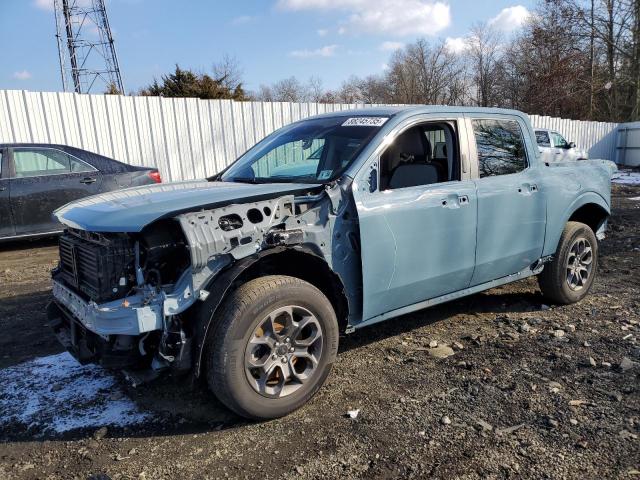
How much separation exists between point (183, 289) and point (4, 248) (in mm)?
7412

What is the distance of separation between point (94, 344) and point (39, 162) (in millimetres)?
5962

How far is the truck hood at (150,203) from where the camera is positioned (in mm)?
2693

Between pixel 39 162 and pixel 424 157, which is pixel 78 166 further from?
pixel 424 157

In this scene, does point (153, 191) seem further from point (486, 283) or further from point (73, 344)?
point (486, 283)

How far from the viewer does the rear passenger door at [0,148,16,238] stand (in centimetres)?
730

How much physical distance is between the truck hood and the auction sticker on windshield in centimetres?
74

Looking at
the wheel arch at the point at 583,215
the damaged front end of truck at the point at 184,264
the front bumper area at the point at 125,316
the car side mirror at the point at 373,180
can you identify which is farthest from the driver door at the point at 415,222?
the front bumper area at the point at 125,316

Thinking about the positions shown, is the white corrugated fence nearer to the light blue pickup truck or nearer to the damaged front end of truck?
the light blue pickup truck

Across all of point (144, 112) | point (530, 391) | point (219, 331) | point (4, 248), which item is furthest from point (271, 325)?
point (144, 112)

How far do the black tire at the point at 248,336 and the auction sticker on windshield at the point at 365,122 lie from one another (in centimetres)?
135

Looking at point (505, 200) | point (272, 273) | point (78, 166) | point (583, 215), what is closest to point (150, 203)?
point (272, 273)

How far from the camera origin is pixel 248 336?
9.14 ft

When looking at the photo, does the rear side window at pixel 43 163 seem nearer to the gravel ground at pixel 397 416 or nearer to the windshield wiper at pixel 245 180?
the gravel ground at pixel 397 416

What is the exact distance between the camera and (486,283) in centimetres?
418
